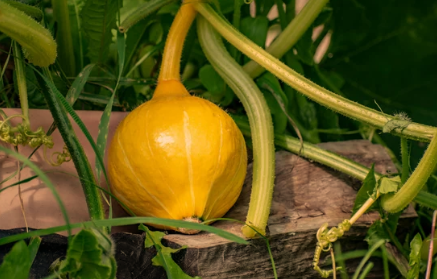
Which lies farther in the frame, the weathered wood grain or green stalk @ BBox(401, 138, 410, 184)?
green stalk @ BBox(401, 138, 410, 184)

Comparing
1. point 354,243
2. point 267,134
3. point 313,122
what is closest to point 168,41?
point 267,134

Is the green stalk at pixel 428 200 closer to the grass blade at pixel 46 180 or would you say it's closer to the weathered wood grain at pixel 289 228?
the weathered wood grain at pixel 289 228

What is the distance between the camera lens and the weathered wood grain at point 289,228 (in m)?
0.94

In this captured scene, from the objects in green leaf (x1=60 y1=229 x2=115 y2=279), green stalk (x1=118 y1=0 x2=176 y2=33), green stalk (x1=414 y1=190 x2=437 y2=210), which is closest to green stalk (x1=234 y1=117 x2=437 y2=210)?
green stalk (x1=414 y1=190 x2=437 y2=210)

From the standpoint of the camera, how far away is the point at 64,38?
1.25 m

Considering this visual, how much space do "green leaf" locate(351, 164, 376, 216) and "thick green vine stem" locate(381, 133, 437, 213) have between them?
0.03m

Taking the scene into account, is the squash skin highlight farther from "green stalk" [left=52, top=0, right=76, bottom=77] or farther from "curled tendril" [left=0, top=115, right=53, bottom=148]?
"green stalk" [left=52, top=0, right=76, bottom=77]

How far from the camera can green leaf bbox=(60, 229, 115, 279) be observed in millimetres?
723

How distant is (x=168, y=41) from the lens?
3.94ft

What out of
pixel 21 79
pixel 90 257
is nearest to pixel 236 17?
pixel 21 79

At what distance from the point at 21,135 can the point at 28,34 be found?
203 millimetres

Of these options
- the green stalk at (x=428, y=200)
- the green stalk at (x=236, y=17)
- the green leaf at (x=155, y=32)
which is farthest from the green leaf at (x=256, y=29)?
the green stalk at (x=428, y=200)

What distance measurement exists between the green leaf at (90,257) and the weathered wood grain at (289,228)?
0.54 ft

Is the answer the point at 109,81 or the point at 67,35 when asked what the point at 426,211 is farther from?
the point at 67,35
